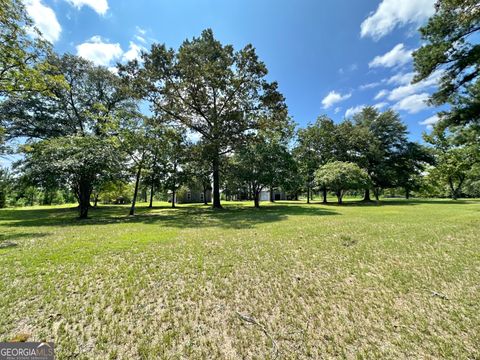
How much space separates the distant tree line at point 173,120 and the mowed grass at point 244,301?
6.10 m

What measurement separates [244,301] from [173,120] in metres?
18.2

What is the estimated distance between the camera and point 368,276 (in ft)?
13.9

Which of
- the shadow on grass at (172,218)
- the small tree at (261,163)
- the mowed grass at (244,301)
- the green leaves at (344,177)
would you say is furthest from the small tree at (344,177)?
the mowed grass at (244,301)

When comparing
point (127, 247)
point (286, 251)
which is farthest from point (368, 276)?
point (127, 247)

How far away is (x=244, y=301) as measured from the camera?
338 cm

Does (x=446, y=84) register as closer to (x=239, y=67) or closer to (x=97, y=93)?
(x=239, y=67)

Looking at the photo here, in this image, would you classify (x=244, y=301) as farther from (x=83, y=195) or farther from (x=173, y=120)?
(x=173, y=120)

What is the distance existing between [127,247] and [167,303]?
3.39 m

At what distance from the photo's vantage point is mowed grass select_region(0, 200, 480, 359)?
8.16 ft

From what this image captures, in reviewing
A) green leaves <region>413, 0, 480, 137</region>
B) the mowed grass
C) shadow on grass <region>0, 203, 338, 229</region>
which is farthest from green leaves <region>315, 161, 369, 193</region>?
the mowed grass

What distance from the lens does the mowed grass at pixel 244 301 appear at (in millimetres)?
2486

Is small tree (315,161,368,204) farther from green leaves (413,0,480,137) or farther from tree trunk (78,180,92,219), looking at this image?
tree trunk (78,180,92,219)

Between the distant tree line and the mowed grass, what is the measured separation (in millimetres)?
6095

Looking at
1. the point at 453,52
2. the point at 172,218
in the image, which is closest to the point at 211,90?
the point at 172,218
